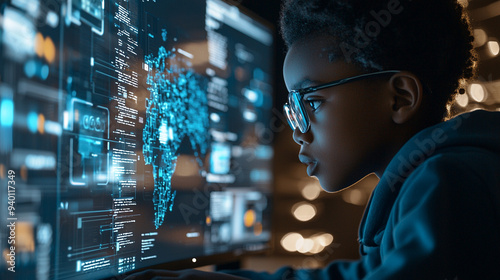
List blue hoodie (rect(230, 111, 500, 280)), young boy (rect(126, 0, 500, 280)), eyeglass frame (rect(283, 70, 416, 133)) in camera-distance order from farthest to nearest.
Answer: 1. eyeglass frame (rect(283, 70, 416, 133))
2. young boy (rect(126, 0, 500, 280))
3. blue hoodie (rect(230, 111, 500, 280))

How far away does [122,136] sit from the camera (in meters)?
0.64

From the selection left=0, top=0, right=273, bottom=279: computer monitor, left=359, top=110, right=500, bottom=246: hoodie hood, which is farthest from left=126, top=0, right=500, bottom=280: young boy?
left=0, top=0, right=273, bottom=279: computer monitor

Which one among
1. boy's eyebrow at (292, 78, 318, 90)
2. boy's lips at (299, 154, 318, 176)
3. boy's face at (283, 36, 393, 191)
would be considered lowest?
boy's lips at (299, 154, 318, 176)

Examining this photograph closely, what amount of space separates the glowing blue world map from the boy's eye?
9.0 inches

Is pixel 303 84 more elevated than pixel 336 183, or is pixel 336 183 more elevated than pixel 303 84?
pixel 303 84

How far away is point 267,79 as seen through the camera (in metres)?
1.16

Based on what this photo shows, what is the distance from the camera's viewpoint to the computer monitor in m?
0.49

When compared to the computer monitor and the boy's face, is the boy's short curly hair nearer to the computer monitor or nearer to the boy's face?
the boy's face

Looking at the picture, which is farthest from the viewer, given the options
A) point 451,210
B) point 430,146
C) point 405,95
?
point 405,95

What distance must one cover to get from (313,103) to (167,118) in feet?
0.80

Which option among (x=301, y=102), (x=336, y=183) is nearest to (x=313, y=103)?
(x=301, y=102)

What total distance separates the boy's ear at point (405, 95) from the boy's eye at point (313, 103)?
11 cm

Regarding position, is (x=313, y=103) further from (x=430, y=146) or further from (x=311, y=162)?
(x=430, y=146)

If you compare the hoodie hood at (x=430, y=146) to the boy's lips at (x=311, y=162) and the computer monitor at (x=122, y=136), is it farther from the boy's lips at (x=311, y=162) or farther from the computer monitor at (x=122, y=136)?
the computer monitor at (x=122, y=136)
